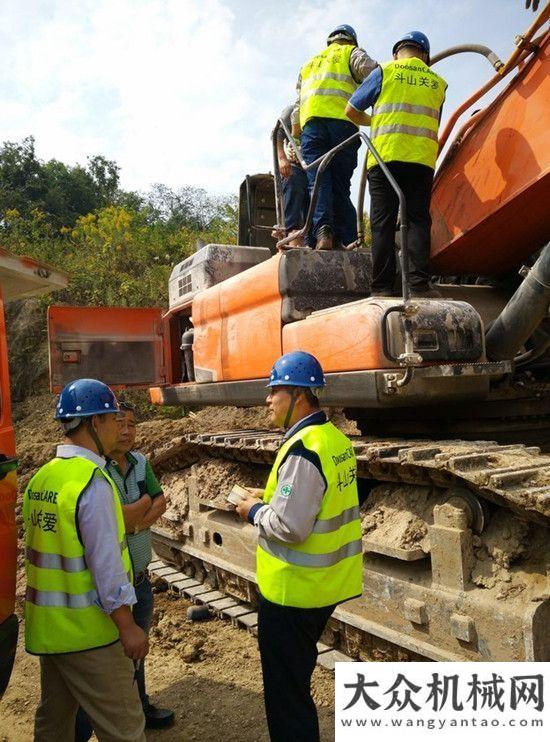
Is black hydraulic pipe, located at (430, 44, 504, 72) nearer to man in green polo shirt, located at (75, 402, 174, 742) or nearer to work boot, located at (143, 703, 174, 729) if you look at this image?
man in green polo shirt, located at (75, 402, 174, 742)

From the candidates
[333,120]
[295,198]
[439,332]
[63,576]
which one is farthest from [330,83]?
[63,576]

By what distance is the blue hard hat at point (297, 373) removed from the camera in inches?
123

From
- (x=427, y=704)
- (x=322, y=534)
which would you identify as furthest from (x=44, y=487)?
(x=427, y=704)

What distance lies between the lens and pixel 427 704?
9.52 ft

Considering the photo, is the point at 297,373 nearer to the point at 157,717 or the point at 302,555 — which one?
the point at 302,555

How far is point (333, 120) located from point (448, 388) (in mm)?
2572

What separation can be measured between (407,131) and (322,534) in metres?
2.79

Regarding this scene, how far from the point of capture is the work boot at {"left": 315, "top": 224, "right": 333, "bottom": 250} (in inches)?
199

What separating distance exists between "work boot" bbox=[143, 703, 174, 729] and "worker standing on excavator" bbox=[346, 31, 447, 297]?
284 centimetres

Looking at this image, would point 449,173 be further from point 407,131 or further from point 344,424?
point 344,424

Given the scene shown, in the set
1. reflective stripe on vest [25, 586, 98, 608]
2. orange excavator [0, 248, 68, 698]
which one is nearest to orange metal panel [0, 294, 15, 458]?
orange excavator [0, 248, 68, 698]

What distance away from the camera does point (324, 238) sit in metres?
5.07

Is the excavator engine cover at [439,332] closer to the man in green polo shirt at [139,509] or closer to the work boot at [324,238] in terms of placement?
the work boot at [324,238]

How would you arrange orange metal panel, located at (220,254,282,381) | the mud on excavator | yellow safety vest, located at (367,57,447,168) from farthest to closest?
1. orange metal panel, located at (220,254,282,381)
2. yellow safety vest, located at (367,57,447,168)
3. the mud on excavator
